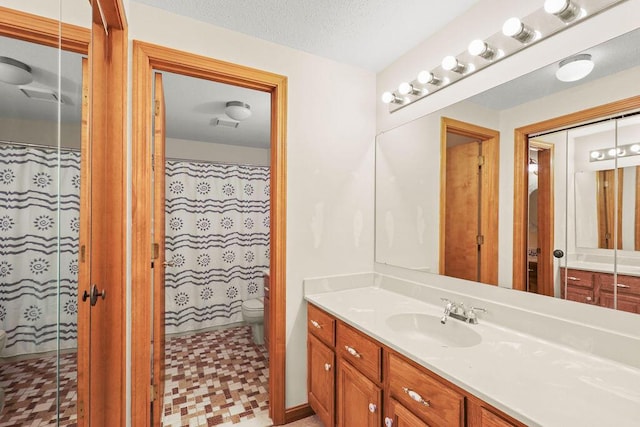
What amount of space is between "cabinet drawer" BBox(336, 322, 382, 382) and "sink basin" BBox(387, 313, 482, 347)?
0.18m

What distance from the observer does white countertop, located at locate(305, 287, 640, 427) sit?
76cm

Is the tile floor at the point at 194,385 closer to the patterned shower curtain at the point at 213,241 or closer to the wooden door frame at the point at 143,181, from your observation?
the patterned shower curtain at the point at 213,241

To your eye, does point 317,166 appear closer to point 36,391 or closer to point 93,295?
point 93,295

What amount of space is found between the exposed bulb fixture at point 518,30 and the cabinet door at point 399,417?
1544mm

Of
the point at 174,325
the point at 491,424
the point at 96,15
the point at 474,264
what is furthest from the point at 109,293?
the point at 174,325

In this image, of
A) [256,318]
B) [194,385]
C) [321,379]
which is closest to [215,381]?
[194,385]

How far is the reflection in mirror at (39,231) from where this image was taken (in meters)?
0.50

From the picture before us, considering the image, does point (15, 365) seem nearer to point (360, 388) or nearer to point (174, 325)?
point (360, 388)

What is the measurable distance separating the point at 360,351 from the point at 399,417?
30cm

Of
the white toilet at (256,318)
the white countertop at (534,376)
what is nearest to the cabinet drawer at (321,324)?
the white countertop at (534,376)

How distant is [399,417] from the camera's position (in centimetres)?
115

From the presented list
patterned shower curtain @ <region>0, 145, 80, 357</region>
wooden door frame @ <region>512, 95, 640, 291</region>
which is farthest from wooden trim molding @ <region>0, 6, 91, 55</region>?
wooden door frame @ <region>512, 95, 640, 291</region>

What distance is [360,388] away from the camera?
1.37 m

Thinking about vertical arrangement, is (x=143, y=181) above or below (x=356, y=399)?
above
